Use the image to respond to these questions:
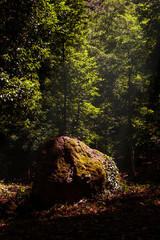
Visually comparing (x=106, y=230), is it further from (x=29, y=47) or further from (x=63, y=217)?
(x=29, y=47)

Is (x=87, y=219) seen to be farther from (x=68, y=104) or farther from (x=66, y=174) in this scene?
(x=68, y=104)

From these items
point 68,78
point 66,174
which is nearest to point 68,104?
point 68,78

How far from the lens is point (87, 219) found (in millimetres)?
6254

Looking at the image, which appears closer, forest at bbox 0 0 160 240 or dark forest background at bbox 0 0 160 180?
forest at bbox 0 0 160 240

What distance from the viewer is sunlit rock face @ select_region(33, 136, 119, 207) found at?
7984mm

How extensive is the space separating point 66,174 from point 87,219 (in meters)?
2.45

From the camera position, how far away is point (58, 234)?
5016mm

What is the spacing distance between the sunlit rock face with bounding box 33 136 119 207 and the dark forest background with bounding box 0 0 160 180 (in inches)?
97.5

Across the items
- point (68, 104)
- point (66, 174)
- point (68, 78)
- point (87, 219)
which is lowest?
point (87, 219)

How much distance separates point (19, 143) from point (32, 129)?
2.09 metres

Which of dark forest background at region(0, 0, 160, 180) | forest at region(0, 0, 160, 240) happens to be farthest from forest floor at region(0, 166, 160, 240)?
dark forest background at region(0, 0, 160, 180)

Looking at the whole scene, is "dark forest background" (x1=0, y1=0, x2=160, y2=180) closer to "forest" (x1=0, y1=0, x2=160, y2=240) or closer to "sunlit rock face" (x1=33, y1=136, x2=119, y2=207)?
"forest" (x1=0, y1=0, x2=160, y2=240)

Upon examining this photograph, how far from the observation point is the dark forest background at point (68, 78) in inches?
327

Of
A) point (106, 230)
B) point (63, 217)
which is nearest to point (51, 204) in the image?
point (63, 217)
